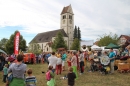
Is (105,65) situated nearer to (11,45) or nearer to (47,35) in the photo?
(11,45)

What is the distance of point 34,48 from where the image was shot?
178 ft

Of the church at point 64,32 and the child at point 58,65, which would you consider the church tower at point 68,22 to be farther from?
the child at point 58,65

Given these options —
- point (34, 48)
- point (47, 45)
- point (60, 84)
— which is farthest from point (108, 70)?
point (47, 45)

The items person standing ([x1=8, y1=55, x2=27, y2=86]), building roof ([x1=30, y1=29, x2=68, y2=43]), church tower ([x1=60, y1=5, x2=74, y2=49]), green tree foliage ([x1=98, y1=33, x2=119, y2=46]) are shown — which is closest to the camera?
person standing ([x1=8, y1=55, x2=27, y2=86])

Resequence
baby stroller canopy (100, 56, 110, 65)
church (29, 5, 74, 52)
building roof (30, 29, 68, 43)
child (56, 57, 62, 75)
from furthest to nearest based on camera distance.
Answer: church (29, 5, 74, 52)
building roof (30, 29, 68, 43)
child (56, 57, 62, 75)
baby stroller canopy (100, 56, 110, 65)

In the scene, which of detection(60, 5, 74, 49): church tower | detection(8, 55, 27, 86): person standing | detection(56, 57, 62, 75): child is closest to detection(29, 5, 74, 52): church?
detection(60, 5, 74, 49): church tower

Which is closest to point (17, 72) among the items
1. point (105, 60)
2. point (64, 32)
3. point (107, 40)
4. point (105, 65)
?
point (105, 60)

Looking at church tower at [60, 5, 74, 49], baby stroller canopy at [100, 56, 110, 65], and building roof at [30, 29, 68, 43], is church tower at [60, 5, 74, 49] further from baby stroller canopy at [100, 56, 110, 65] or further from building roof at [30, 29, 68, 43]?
baby stroller canopy at [100, 56, 110, 65]

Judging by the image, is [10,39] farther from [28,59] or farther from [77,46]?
[28,59]

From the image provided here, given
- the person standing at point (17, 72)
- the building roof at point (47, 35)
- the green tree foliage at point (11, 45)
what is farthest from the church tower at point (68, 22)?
the person standing at point (17, 72)

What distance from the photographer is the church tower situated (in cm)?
9038

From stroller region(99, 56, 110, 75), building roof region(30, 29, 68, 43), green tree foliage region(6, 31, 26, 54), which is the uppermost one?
building roof region(30, 29, 68, 43)

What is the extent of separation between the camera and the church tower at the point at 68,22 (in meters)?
90.4

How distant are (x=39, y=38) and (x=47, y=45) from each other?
13.0 meters
